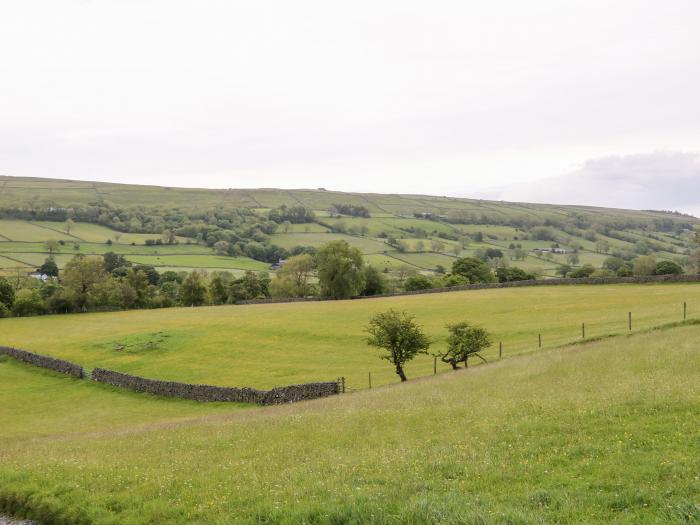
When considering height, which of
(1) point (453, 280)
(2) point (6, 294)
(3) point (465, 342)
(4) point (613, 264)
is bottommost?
(2) point (6, 294)

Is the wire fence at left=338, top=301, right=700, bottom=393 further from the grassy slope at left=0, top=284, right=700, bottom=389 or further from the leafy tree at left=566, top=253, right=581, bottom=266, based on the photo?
the leafy tree at left=566, top=253, right=581, bottom=266

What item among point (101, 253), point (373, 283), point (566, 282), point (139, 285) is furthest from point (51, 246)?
point (566, 282)

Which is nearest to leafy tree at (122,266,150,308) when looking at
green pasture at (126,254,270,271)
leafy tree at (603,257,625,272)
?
green pasture at (126,254,270,271)

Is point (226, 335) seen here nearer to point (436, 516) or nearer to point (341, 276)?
point (341, 276)

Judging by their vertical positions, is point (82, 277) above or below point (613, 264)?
below

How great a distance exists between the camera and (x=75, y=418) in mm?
43188

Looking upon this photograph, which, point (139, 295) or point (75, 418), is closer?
point (75, 418)

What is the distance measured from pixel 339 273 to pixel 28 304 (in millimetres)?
59709

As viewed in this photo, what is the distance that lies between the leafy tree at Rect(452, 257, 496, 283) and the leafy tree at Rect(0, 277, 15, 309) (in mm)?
92131

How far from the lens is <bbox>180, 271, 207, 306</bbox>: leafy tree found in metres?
124

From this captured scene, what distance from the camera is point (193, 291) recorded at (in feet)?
406

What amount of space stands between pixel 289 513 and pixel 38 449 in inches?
716

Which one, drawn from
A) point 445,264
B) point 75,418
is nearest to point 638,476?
point 75,418

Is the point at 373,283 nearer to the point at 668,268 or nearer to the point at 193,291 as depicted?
the point at 193,291
